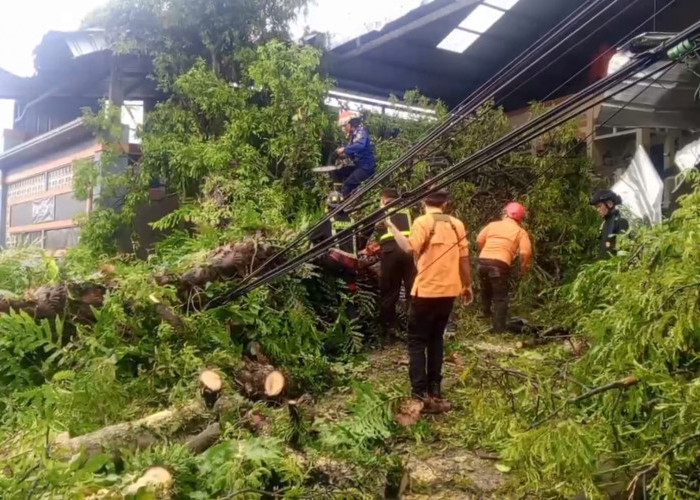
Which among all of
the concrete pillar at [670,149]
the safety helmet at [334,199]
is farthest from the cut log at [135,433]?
the concrete pillar at [670,149]

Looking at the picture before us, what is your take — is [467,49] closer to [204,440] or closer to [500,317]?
[500,317]

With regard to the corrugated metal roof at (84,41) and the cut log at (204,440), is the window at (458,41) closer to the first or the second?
the corrugated metal roof at (84,41)

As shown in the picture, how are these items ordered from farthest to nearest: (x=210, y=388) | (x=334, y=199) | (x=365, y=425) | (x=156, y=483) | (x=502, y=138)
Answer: (x=334, y=199)
(x=210, y=388)
(x=365, y=425)
(x=502, y=138)
(x=156, y=483)

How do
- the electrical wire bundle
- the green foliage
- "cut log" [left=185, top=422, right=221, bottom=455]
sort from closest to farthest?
the electrical wire bundle < "cut log" [left=185, top=422, right=221, bottom=455] < the green foliage

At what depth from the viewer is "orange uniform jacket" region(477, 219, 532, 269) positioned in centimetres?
684


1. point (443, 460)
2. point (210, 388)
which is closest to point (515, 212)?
point (443, 460)

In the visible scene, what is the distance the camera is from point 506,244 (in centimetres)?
688

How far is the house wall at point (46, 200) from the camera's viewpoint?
10305 mm

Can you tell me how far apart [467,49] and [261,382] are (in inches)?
363

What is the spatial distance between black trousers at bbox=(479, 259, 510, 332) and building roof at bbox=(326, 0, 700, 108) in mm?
4089

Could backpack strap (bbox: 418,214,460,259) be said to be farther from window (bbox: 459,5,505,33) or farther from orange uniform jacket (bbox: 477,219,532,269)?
window (bbox: 459,5,505,33)

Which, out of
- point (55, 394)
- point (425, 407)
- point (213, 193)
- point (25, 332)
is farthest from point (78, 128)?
point (425, 407)

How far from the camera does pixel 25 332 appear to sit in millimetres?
5035

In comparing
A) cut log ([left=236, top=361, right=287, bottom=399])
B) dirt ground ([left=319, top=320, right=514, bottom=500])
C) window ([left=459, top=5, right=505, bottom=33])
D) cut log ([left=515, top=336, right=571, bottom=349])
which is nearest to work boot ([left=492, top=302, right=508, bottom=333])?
cut log ([left=515, top=336, right=571, bottom=349])
